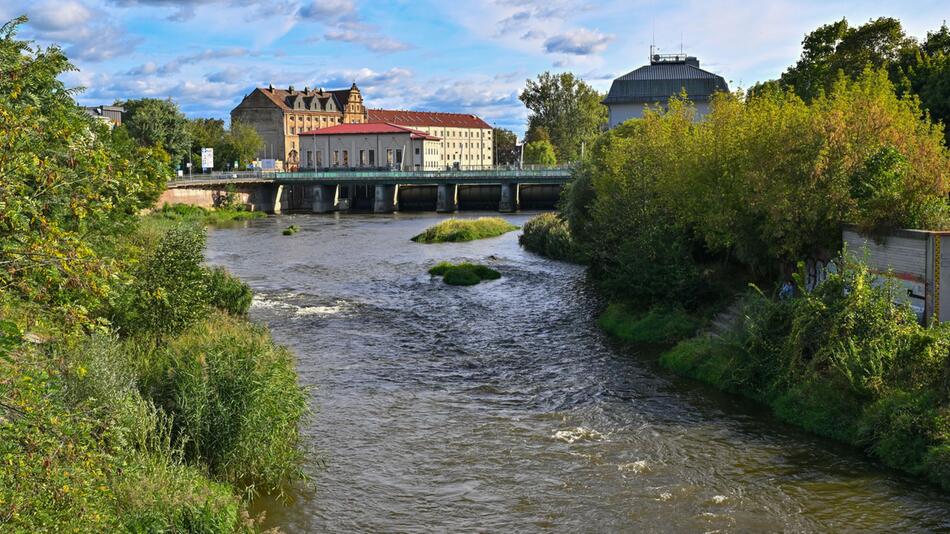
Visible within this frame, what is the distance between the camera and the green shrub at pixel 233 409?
1551 cm

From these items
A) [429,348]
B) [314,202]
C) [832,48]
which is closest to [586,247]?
[429,348]

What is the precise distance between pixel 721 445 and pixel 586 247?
20.3 metres

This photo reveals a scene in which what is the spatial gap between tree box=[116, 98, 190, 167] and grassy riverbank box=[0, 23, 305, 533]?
272ft

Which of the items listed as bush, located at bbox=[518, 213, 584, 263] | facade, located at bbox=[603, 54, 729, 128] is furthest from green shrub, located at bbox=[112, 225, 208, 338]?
facade, located at bbox=[603, 54, 729, 128]

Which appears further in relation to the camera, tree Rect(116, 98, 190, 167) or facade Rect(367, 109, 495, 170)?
facade Rect(367, 109, 495, 170)

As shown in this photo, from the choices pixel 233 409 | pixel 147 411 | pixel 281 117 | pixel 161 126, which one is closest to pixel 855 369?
pixel 233 409

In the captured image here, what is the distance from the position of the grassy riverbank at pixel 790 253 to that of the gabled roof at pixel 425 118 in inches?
5023

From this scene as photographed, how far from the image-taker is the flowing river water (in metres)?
15.3

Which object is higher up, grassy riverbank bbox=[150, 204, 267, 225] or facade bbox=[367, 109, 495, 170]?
facade bbox=[367, 109, 495, 170]

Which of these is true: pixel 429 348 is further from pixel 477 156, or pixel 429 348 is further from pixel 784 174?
pixel 477 156

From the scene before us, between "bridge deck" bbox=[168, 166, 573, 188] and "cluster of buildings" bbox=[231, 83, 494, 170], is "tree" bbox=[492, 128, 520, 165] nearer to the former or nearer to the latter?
"cluster of buildings" bbox=[231, 83, 494, 170]

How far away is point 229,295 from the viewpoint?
101ft

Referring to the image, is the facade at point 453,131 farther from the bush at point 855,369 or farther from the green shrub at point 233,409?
the green shrub at point 233,409

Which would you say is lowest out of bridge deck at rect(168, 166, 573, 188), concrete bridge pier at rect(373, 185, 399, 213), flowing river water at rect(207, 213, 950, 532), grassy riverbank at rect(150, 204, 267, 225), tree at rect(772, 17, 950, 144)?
flowing river water at rect(207, 213, 950, 532)
